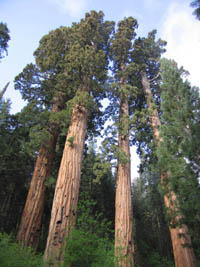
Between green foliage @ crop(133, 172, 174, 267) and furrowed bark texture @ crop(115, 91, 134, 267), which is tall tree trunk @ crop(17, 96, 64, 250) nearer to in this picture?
furrowed bark texture @ crop(115, 91, 134, 267)

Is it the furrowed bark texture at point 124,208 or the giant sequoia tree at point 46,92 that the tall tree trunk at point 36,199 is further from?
the furrowed bark texture at point 124,208

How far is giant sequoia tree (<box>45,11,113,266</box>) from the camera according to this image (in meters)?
4.08

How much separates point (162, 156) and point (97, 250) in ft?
9.31

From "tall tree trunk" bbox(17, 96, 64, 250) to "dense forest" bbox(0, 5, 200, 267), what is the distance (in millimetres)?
36

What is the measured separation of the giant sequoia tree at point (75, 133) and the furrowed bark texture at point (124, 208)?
1510mm

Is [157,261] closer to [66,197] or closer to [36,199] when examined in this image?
[36,199]

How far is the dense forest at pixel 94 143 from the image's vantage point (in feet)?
12.8

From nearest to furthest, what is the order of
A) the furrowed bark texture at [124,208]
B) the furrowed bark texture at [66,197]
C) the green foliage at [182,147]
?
the green foliage at [182,147]
the furrowed bark texture at [66,197]
the furrowed bark texture at [124,208]

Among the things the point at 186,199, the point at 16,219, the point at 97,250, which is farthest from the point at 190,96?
the point at 16,219

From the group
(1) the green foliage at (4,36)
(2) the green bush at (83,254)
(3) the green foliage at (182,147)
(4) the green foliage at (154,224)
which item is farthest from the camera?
(4) the green foliage at (154,224)

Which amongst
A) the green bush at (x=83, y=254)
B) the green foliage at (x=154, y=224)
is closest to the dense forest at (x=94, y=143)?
the green bush at (x=83, y=254)

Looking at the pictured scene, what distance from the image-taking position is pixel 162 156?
15.1 feet

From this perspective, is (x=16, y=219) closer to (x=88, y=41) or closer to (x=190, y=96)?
(x=88, y=41)

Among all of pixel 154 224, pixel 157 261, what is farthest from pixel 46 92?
pixel 154 224
